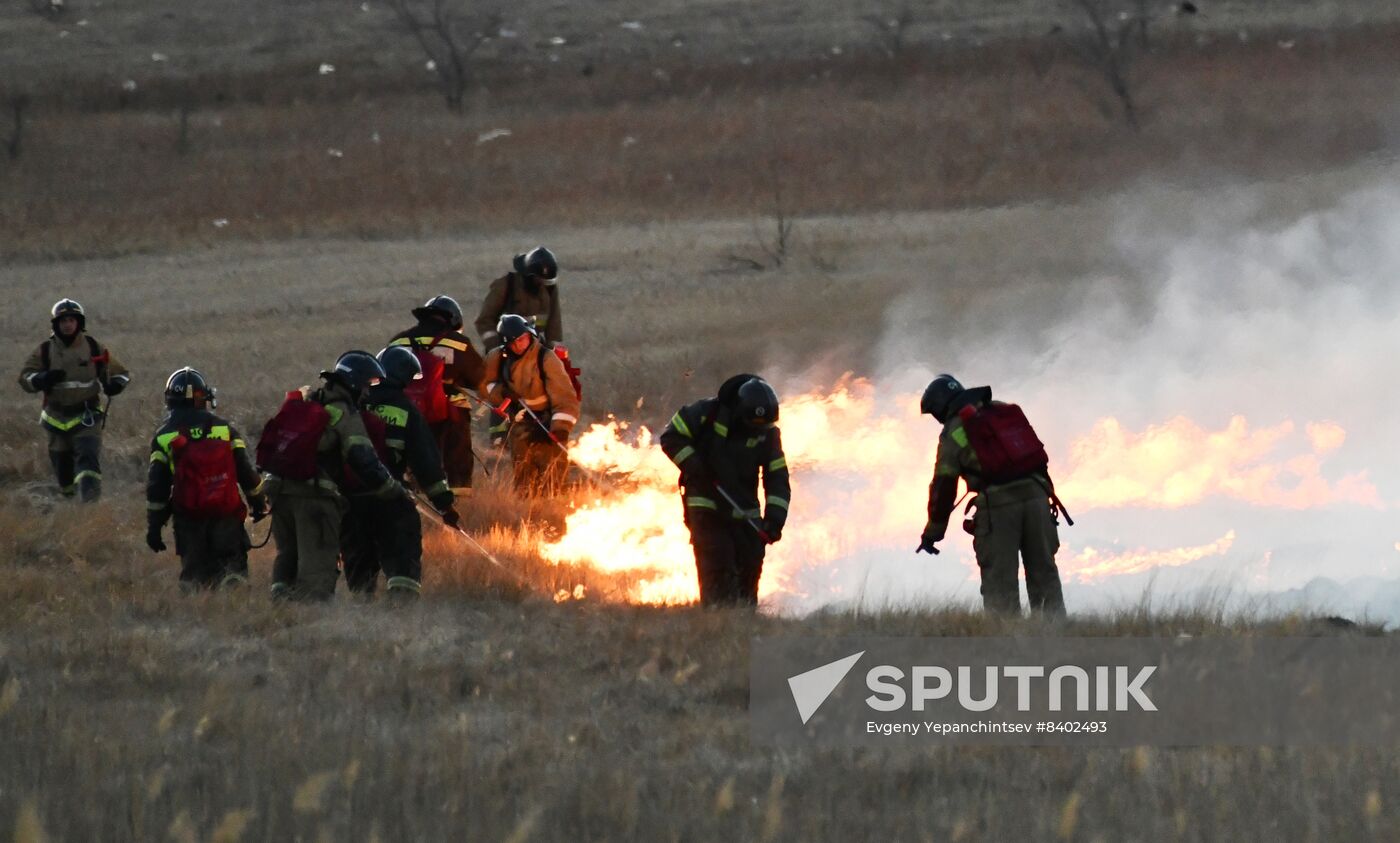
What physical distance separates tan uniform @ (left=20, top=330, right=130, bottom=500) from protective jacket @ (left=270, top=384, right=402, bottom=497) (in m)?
5.05

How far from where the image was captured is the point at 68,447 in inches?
586

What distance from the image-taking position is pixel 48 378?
1451 cm

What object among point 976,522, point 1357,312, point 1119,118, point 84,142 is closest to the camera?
point 976,522

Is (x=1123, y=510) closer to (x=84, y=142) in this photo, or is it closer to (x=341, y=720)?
(x=341, y=720)

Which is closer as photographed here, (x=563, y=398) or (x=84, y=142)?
(x=563, y=398)

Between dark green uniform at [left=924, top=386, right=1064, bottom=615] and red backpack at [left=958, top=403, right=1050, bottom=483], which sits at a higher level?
red backpack at [left=958, top=403, right=1050, bottom=483]

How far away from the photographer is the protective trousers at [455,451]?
13.3 m

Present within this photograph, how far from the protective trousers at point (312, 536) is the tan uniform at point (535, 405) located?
3510mm

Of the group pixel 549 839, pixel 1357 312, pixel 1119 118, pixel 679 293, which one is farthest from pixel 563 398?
pixel 1119 118

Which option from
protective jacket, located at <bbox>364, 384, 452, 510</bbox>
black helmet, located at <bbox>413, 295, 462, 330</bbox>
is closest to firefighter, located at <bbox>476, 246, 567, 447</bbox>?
black helmet, located at <bbox>413, 295, 462, 330</bbox>

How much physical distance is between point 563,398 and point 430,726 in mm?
5801

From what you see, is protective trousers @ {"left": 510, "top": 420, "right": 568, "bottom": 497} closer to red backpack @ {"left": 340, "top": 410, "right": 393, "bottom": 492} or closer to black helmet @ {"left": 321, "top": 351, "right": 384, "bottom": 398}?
red backpack @ {"left": 340, "top": 410, "right": 393, "bottom": 492}

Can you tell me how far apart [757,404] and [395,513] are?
2.02m

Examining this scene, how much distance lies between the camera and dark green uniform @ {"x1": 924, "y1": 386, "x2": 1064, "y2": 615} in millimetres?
10500
